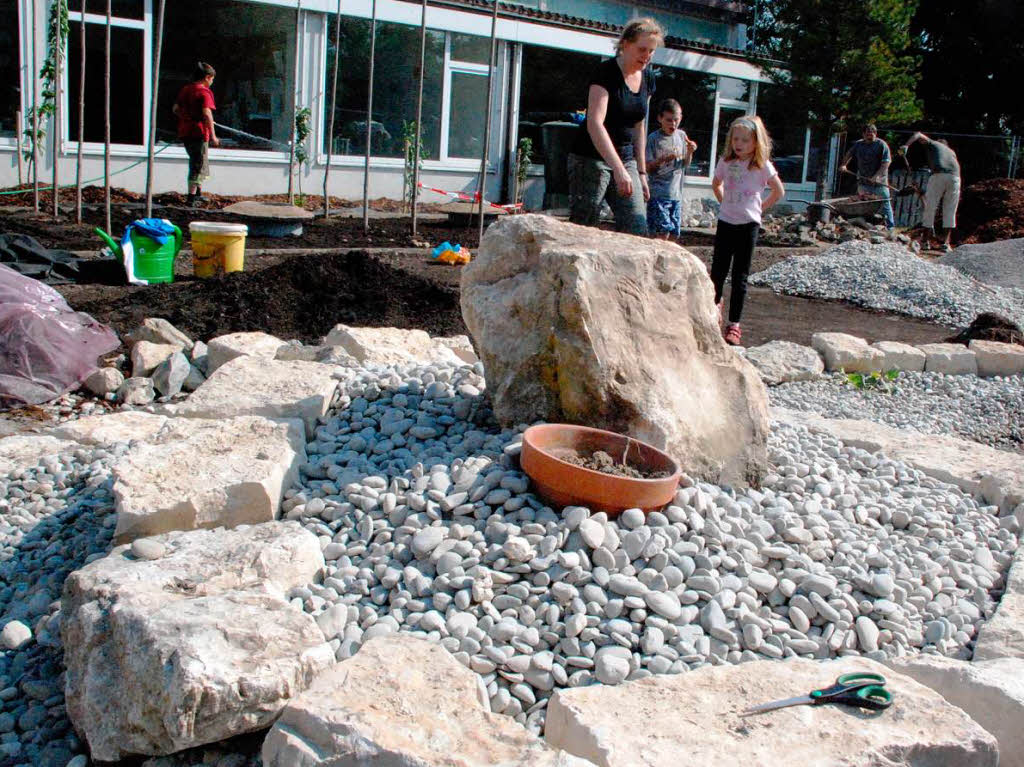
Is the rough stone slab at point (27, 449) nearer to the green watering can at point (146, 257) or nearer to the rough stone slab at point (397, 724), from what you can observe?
the rough stone slab at point (397, 724)

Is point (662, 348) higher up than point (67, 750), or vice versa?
point (662, 348)

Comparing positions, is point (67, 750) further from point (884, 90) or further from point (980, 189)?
point (884, 90)

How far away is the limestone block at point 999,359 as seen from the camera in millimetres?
7570

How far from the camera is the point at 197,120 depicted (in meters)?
12.4

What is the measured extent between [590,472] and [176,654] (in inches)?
53.0

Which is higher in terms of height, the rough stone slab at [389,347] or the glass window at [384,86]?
the glass window at [384,86]

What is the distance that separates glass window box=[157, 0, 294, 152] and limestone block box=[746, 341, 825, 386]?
10.0 m

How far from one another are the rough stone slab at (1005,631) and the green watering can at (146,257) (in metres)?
6.72

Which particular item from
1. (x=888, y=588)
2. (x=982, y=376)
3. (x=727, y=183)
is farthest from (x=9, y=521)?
(x=982, y=376)

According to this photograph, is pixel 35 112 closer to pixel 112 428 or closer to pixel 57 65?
pixel 57 65

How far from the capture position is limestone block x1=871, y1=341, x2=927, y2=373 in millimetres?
7391

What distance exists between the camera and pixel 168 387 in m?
5.54

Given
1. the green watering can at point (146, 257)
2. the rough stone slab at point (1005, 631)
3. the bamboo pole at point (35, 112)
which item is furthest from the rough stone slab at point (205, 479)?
the bamboo pole at point (35, 112)

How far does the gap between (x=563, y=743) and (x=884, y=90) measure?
19.1m
